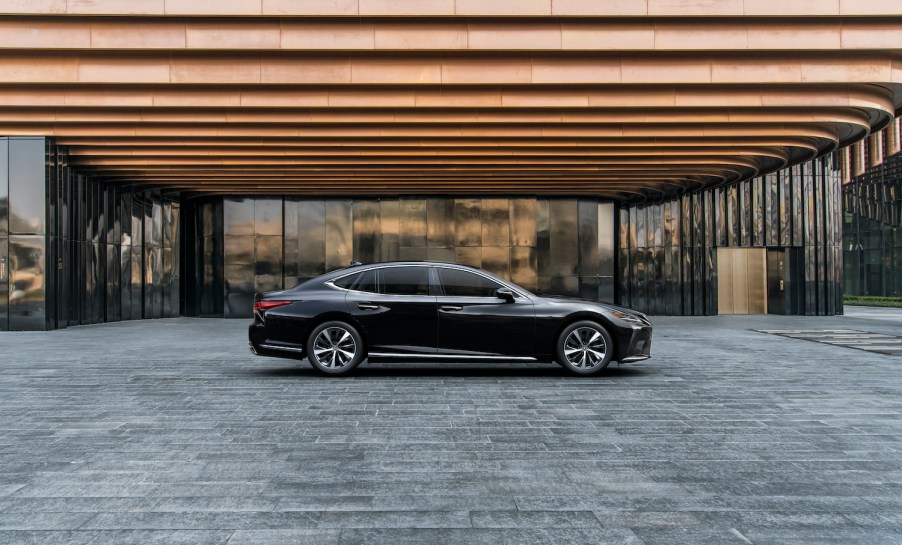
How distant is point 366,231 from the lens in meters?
25.6

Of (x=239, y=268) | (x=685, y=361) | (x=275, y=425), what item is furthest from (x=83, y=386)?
(x=239, y=268)

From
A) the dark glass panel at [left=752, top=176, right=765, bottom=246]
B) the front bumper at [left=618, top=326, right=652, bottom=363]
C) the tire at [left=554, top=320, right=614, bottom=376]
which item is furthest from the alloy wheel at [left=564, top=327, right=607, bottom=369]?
the dark glass panel at [left=752, top=176, right=765, bottom=246]

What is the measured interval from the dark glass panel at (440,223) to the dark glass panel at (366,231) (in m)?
1.84

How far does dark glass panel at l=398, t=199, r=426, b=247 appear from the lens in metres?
25.5

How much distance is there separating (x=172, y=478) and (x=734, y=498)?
3.31 metres

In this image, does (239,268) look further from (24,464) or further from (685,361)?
(24,464)

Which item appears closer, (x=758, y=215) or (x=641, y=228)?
(x=758, y=215)

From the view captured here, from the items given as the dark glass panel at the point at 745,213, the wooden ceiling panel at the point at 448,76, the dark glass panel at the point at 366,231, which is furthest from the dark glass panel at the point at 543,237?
the wooden ceiling panel at the point at 448,76

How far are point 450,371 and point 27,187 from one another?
45.2ft

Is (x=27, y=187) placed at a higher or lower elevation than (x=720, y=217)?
higher

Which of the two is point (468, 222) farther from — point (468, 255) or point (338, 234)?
point (338, 234)

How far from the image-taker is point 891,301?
35562 millimetres

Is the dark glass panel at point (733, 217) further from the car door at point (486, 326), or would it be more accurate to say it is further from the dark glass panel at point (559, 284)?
the car door at point (486, 326)

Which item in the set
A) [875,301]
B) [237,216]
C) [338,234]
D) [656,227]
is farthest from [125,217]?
[875,301]
